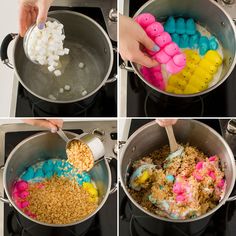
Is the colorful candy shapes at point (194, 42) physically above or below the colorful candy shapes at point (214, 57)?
above

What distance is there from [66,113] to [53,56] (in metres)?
0.12

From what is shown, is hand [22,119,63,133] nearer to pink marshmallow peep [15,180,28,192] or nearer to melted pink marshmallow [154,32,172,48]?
pink marshmallow peep [15,180,28,192]

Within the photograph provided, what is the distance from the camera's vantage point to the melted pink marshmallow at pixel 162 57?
0.86 meters

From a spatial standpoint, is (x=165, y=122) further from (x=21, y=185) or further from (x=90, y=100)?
(x=21, y=185)

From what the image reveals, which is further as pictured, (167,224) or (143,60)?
(167,224)

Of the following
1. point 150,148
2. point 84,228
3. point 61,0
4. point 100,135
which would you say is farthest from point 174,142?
point 61,0

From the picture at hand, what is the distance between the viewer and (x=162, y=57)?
0.87 metres

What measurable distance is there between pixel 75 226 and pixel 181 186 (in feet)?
0.83

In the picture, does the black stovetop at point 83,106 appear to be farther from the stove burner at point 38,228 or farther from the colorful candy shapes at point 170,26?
the stove burner at point 38,228

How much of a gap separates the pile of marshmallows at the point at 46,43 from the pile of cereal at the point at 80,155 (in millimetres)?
196

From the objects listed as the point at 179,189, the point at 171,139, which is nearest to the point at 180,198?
the point at 179,189

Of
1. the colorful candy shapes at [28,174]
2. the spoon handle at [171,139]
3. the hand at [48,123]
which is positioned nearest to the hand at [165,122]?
the spoon handle at [171,139]

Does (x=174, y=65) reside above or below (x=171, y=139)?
above

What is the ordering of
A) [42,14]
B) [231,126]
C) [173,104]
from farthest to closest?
[231,126]
[173,104]
[42,14]
